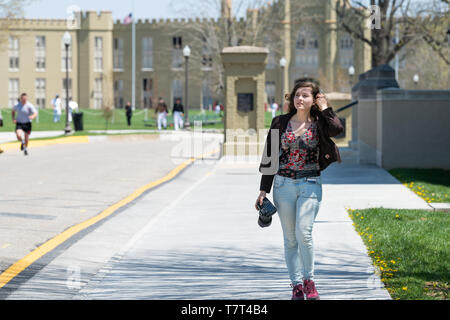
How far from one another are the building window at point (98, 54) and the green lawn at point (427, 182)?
7625 centimetres

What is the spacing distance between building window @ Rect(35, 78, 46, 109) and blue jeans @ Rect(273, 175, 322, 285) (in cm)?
8778

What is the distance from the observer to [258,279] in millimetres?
7254

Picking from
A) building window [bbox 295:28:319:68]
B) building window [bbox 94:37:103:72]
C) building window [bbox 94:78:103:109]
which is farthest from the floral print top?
building window [bbox 94:37:103:72]

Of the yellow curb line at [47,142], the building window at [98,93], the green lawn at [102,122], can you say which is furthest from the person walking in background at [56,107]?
the building window at [98,93]

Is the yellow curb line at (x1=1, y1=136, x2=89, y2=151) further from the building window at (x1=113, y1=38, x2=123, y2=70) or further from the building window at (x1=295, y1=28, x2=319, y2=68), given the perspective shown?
the building window at (x1=113, y1=38, x2=123, y2=70)

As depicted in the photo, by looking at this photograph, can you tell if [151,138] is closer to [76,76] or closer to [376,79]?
[376,79]

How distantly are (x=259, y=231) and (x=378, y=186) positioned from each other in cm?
528

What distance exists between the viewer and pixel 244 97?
2352cm

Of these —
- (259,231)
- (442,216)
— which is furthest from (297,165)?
(442,216)

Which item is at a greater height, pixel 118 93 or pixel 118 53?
pixel 118 53

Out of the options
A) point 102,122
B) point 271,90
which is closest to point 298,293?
point 102,122

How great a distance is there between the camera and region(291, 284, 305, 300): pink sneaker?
630cm

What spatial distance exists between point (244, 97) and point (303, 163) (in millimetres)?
17256

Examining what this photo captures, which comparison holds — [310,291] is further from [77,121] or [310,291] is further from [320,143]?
[77,121]
